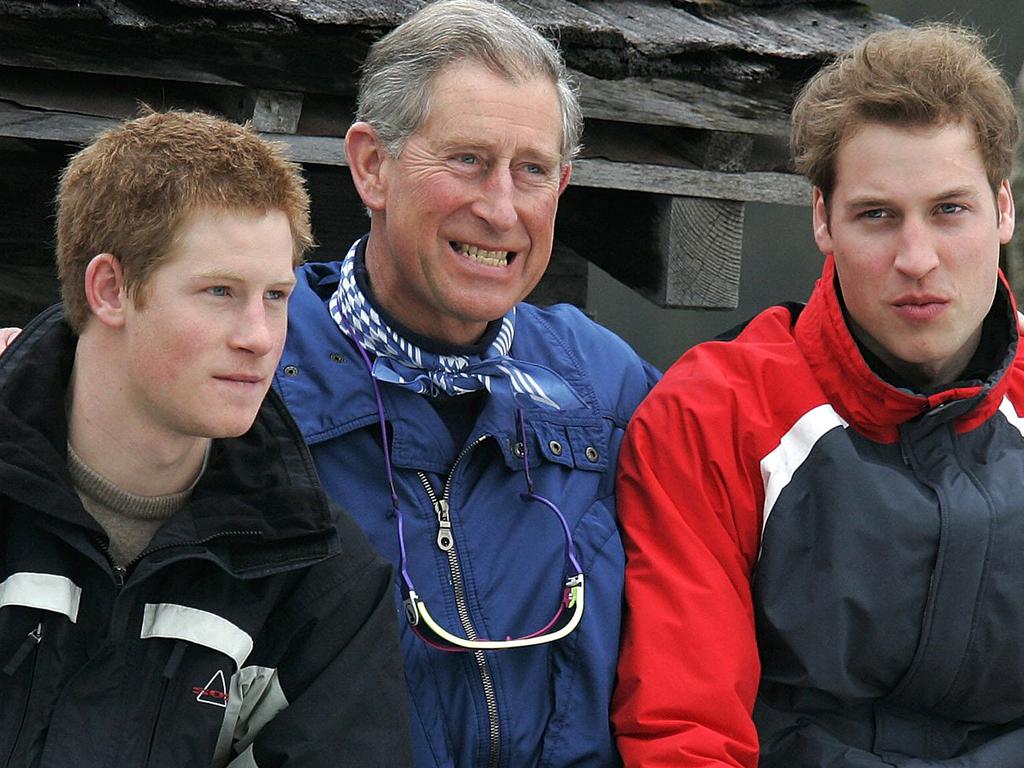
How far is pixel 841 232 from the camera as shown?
9.17 feet

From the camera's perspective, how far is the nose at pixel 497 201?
2.72 metres

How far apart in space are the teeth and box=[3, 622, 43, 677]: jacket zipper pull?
1.01m

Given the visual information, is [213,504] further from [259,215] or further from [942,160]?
[942,160]

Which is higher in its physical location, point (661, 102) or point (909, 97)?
point (909, 97)

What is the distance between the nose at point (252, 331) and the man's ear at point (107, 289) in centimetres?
18

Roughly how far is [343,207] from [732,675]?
→ 6.78 feet

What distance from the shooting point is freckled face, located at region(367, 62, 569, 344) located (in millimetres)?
2723

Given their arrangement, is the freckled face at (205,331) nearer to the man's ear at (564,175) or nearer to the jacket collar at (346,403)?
the jacket collar at (346,403)

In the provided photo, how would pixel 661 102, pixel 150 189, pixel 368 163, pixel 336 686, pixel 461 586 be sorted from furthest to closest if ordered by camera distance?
1. pixel 661 102
2. pixel 368 163
3. pixel 461 586
4. pixel 336 686
5. pixel 150 189

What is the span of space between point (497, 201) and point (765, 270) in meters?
4.23

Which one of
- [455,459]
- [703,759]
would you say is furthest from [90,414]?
[703,759]

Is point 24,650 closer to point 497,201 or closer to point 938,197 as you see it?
point 497,201

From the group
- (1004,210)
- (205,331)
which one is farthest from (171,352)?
(1004,210)

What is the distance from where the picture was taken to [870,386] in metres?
2.77
